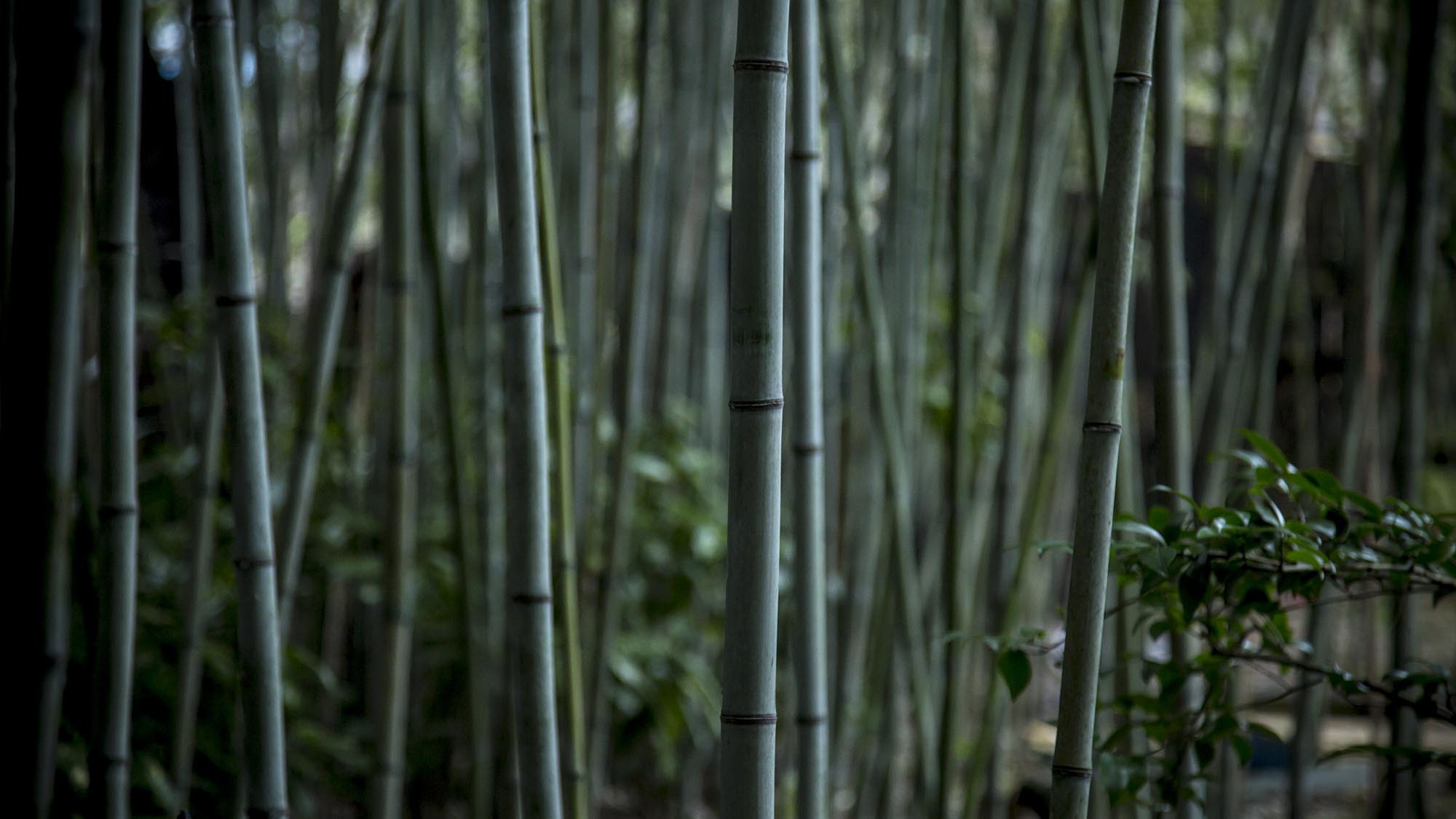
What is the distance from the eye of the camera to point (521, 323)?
2.31 feet

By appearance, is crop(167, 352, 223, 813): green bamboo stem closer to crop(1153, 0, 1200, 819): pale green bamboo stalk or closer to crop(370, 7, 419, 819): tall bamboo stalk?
crop(370, 7, 419, 819): tall bamboo stalk

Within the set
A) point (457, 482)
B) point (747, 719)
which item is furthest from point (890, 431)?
point (747, 719)

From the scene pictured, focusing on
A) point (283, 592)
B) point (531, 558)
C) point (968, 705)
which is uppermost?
point (531, 558)

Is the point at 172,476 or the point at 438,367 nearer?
the point at 438,367

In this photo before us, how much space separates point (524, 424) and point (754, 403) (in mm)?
184

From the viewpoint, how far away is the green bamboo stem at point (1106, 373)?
2.00ft

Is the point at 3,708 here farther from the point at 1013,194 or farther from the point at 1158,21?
the point at 1013,194

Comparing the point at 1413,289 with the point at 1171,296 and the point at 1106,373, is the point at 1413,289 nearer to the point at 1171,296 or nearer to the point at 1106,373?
the point at 1171,296

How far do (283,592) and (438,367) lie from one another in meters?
0.26

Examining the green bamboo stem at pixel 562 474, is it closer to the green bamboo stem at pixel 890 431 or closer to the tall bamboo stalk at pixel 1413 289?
the green bamboo stem at pixel 890 431

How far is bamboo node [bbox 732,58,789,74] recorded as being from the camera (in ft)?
1.91

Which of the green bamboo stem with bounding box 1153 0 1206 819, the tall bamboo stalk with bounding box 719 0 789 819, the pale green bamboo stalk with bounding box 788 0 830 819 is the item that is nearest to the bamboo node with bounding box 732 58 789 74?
the tall bamboo stalk with bounding box 719 0 789 819

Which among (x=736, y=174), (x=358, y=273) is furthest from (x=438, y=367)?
(x=358, y=273)

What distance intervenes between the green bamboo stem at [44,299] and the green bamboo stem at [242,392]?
2.9 inches
